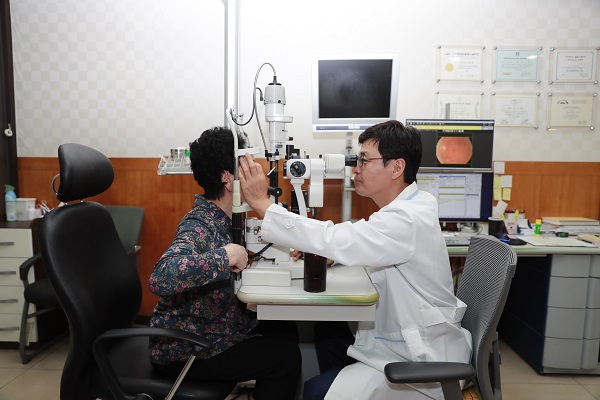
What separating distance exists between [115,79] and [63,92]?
0.38 metres

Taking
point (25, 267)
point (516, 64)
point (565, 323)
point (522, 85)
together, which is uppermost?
point (516, 64)

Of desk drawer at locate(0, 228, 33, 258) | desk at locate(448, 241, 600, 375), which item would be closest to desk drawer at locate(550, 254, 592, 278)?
desk at locate(448, 241, 600, 375)

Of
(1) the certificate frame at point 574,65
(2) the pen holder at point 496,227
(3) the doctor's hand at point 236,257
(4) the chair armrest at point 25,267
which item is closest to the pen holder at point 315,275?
(3) the doctor's hand at point 236,257

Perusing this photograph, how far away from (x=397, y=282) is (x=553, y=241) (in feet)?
5.35

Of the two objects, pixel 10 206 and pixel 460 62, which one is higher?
pixel 460 62

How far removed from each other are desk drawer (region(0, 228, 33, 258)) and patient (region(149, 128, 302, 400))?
165 cm

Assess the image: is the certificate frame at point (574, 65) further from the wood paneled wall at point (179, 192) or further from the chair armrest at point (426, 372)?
the chair armrest at point (426, 372)

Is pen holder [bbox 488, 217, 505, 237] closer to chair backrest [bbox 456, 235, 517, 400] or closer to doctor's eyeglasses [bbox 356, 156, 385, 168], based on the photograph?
chair backrest [bbox 456, 235, 517, 400]

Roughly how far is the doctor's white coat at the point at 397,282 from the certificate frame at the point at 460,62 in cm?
183

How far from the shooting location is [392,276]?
1.45m

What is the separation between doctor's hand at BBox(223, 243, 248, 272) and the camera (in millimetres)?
1353

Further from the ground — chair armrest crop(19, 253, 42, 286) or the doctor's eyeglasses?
the doctor's eyeglasses

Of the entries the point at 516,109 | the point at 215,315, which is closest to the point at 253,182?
the point at 215,315

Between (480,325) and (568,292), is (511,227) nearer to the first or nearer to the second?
(568,292)
